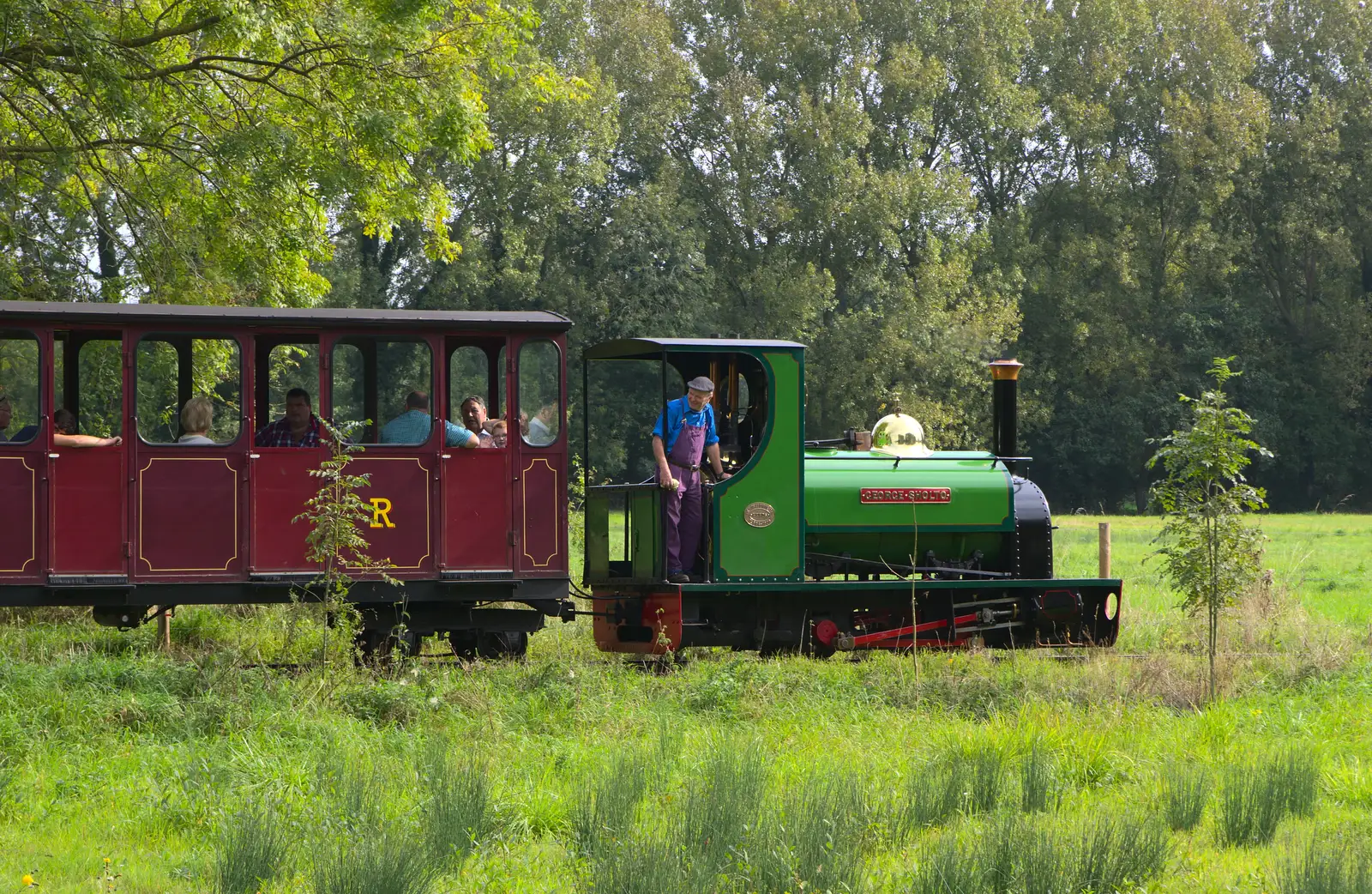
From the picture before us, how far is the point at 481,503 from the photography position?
36.2ft

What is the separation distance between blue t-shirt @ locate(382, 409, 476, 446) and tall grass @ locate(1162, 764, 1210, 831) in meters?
5.88

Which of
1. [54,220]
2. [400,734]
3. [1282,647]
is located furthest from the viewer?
[54,220]

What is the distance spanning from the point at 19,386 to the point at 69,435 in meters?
0.49

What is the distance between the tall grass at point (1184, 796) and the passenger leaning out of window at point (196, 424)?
7074 mm

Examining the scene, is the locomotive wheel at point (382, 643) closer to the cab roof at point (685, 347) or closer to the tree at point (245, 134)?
the cab roof at point (685, 347)

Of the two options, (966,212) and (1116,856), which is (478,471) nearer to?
(1116,856)

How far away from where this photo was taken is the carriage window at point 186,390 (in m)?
10.5

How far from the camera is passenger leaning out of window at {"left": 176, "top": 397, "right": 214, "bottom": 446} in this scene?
1053 centimetres

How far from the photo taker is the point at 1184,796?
6863 millimetres

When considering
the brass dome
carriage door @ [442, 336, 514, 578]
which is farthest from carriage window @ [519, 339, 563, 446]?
the brass dome

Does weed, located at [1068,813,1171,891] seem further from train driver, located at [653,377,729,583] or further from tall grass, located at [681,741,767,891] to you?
train driver, located at [653,377,729,583]

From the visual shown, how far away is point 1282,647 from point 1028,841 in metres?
7.21

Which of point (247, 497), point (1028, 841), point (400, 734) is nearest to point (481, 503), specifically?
point (247, 497)

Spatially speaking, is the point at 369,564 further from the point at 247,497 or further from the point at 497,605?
the point at 497,605
